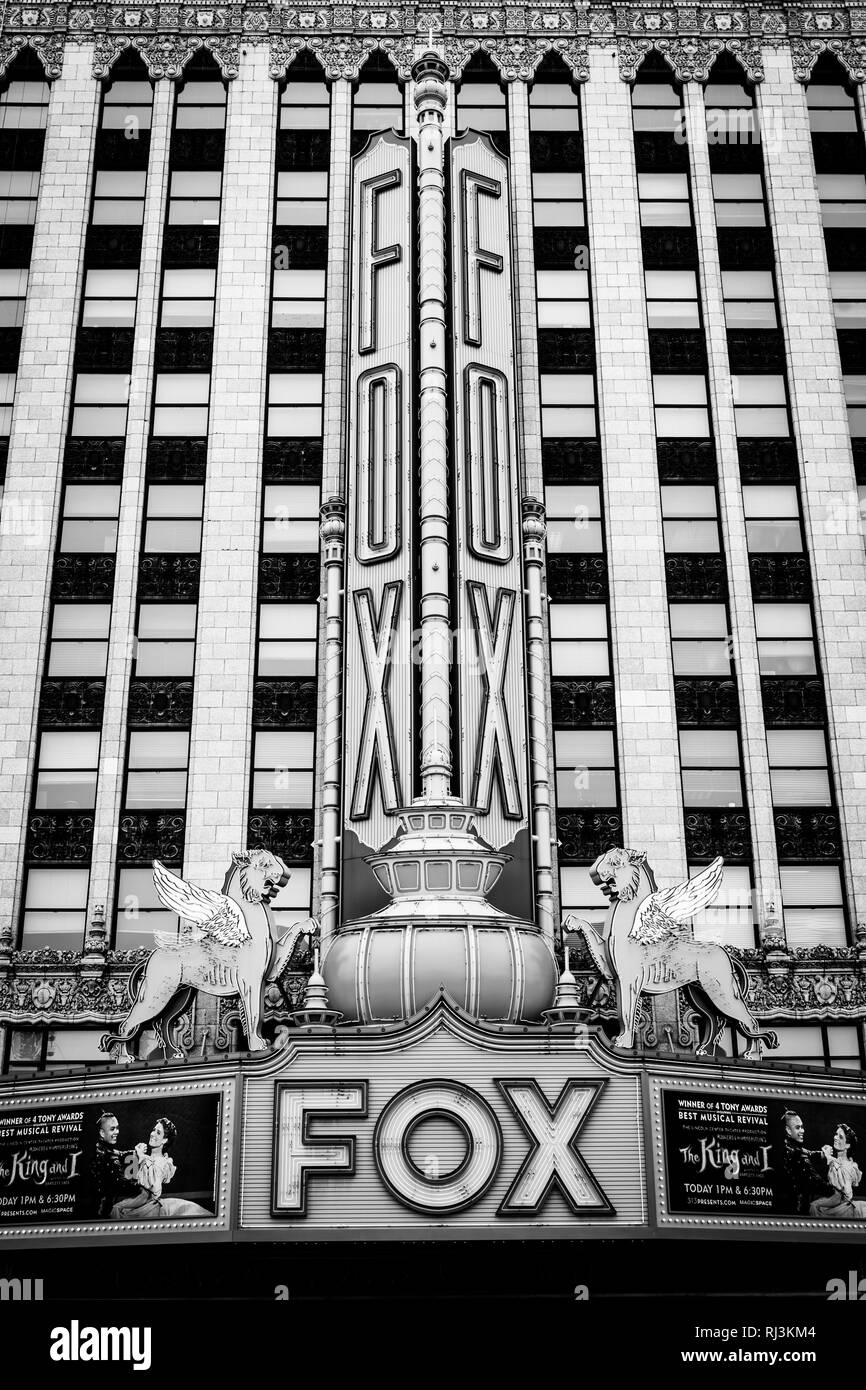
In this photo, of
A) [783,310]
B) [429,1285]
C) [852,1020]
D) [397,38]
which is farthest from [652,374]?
[429,1285]

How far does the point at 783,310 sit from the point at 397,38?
12772 mm

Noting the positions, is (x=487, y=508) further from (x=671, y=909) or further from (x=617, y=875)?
(x=671, y=909)

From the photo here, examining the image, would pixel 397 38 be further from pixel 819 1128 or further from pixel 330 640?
pixel 819 1128

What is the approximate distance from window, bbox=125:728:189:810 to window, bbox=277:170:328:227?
1405 cm

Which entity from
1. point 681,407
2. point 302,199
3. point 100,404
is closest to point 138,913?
point 100,404

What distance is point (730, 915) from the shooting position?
3350 centimetres

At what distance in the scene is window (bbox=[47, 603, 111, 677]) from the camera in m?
35.4

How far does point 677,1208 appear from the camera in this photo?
22.3 m

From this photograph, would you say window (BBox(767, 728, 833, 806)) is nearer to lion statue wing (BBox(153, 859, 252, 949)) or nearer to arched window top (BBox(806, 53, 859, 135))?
lion statue wing (BBox(153, 859, 252, 949))

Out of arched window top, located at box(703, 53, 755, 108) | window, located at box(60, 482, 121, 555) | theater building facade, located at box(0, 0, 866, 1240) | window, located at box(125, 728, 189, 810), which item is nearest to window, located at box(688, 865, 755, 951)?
theater building facade, located at box(0, 0, 866, 1240)

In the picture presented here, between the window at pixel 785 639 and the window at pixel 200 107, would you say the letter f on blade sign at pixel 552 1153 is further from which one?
the window at pixel 200 107

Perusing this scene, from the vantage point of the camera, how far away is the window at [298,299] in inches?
1511

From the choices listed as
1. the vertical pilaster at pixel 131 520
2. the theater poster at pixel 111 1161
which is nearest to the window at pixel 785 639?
the vertical pilaster at pixel 131 520

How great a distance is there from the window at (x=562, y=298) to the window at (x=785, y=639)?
877 centimetres
